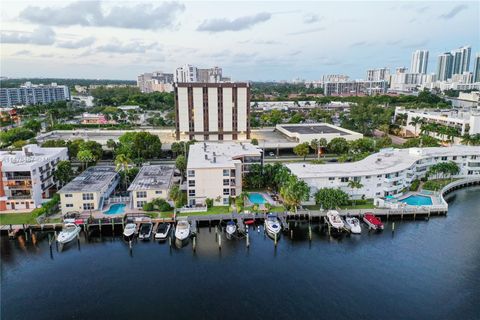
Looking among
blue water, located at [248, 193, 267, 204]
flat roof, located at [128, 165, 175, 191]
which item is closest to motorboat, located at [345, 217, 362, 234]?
blue water, located at [248, 193, 267, 204]

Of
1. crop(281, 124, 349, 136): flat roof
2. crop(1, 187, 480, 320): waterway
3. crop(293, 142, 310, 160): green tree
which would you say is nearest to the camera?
crop(1, 187, 480, 320): waterway

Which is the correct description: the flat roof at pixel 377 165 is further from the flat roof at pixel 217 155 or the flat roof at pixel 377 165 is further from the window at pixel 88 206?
the window at pixel 88 206

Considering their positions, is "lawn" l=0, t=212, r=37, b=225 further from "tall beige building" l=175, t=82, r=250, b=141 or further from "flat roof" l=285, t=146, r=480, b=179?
"tall beige building" l=175, t=82, r=250, b=141

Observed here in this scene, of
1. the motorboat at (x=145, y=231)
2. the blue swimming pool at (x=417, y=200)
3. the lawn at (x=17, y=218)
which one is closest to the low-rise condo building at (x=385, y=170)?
the blue swimming pool at (x=417, y=200)

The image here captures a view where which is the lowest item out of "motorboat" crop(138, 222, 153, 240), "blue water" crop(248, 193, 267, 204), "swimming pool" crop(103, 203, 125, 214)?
"motorboat" crop(138, 222, 153, 240)

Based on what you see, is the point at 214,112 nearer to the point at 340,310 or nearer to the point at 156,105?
the point at 340,310

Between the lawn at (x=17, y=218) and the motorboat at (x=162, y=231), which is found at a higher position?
the lawn at (x=17, y=218)

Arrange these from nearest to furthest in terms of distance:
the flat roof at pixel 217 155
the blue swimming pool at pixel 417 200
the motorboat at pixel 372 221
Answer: the motorboat at pixel 372 221 → the flat roof at pixel 217 155 → the blue swimming pool at pixel 417 200
